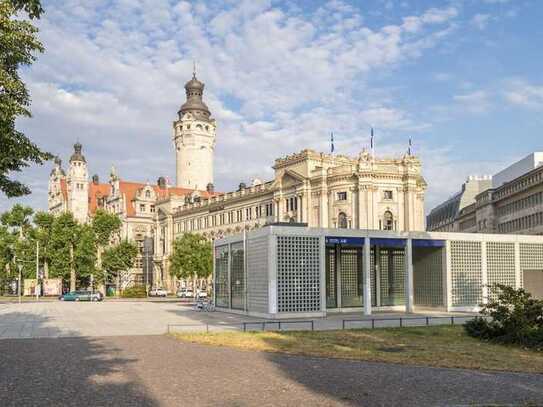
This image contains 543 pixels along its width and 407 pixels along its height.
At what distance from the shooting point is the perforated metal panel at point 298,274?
128 feet

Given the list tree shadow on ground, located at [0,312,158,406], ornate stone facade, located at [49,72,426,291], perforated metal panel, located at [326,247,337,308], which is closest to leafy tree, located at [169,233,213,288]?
ornate stone facade, located at [49,72,426,291]

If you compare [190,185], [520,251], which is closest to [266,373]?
[520,251]

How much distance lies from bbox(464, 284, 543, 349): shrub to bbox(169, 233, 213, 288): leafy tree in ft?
217

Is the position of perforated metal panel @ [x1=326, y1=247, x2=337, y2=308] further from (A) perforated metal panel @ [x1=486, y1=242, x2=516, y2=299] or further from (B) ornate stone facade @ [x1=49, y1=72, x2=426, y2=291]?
(B) ornate stone facade @ [x1=49, y1=72, x2=426, y2=291]

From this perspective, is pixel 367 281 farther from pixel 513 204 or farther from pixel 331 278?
pixel 513 204

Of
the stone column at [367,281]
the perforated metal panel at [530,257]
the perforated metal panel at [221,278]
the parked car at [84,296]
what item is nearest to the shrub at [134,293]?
the parked car at [84,296]

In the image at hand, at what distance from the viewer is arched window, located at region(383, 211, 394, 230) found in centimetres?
8719

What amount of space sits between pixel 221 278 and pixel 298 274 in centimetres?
1001

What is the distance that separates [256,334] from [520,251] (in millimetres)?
26903

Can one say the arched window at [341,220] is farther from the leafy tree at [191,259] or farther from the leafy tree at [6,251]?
the leafy tree at [6,251]

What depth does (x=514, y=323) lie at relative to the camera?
82.8 ft

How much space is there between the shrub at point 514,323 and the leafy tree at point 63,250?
75313 millimetres

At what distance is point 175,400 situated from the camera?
1374 centimetres

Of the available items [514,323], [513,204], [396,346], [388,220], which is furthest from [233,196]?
[396,346]
